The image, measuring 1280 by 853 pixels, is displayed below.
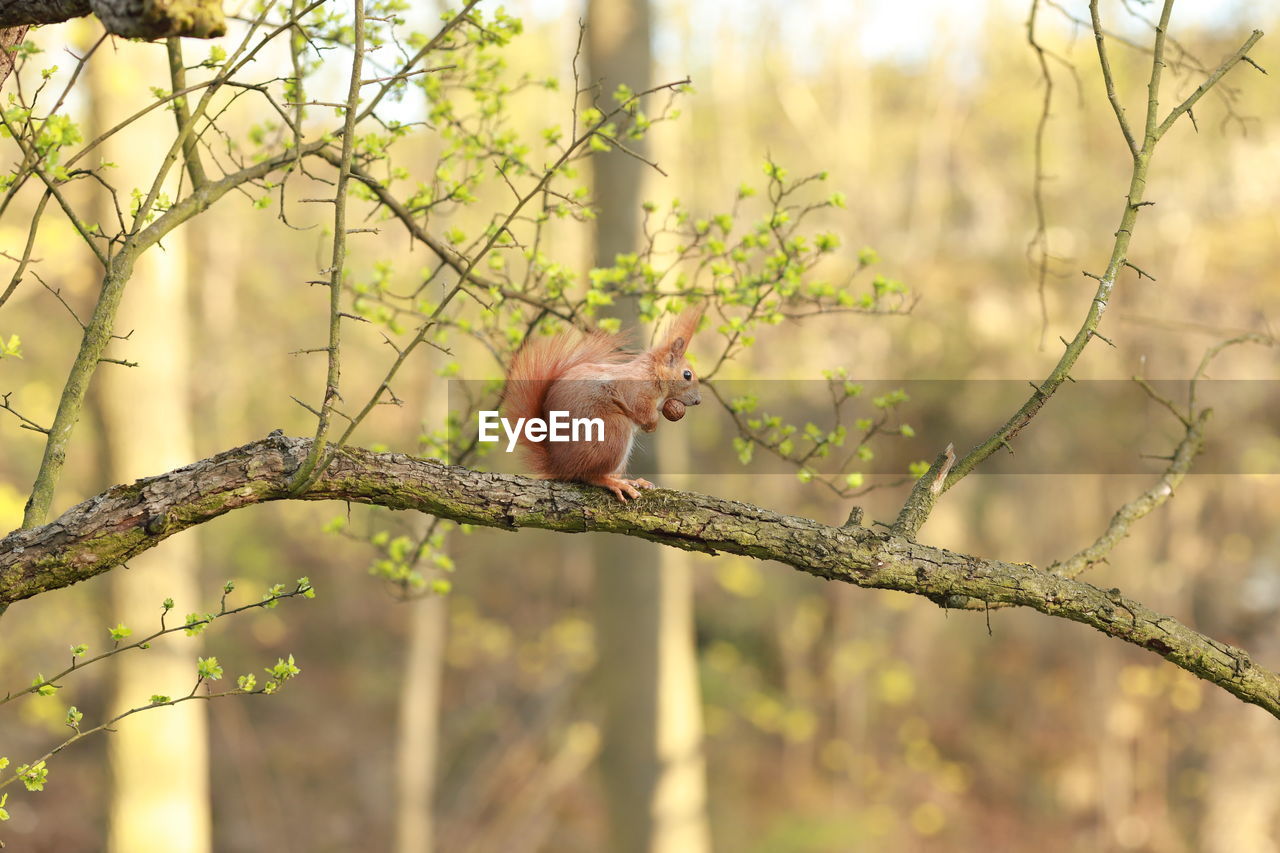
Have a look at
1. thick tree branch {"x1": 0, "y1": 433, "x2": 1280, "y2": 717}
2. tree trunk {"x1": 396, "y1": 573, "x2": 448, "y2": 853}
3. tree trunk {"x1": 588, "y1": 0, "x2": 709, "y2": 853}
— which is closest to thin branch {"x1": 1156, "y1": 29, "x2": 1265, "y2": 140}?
thick tree branch {"x1": 0, "y1": 433, "x2": 1280, "y2": 717}

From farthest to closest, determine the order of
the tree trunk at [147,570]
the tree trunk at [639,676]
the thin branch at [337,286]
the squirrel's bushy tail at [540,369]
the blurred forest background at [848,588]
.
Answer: the blurred forest background at [848,588]
the tree trunk at [639,676]
the tree trunk at [147,570]
the squirrel's bushy tail at [540,369]
the thin branch at [337,286]

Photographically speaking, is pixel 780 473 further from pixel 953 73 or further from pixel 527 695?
pixel 953 73

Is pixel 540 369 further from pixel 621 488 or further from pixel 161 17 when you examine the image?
pixel 161 17

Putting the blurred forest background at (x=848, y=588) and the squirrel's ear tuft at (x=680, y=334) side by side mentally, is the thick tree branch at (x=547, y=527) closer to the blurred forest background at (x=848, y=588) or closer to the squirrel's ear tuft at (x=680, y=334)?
the squirrel's ear tuft at (x=680, y=334)

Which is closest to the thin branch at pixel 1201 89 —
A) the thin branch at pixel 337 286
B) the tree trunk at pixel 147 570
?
the thin branch at pixel 337 286

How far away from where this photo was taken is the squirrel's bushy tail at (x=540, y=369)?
2.56m

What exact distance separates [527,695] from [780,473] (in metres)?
3.97

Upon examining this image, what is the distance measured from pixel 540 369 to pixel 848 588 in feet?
32.1

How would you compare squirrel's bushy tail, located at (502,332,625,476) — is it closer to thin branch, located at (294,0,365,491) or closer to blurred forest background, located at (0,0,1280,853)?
thin branch, located at (294,0,365,491)

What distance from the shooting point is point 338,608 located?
46.8 ft

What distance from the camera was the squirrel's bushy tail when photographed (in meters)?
2.56

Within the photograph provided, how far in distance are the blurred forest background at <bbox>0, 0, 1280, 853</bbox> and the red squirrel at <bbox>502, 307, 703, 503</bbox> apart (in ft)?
16.3

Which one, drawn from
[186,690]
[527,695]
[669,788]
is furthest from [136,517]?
[527,695]

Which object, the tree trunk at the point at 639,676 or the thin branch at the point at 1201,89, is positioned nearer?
the thin branch at the point at 1201,89
